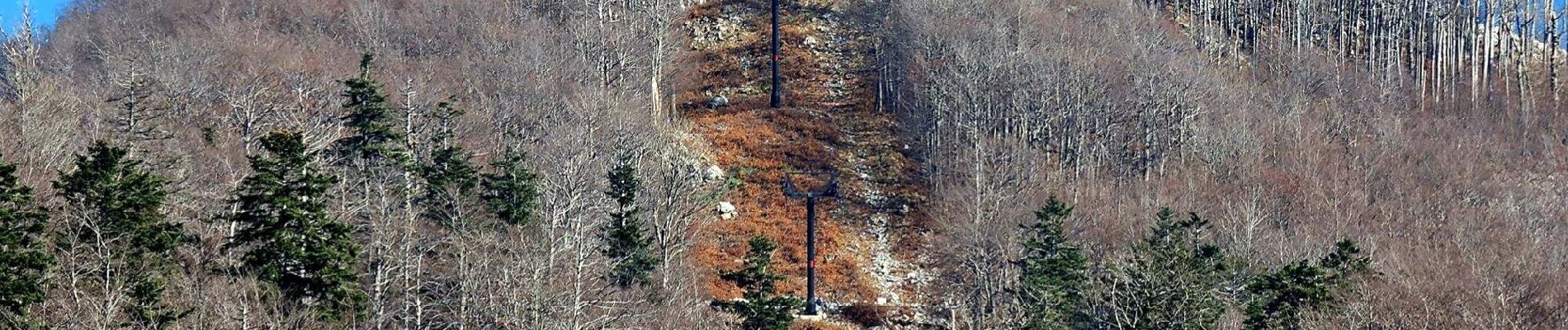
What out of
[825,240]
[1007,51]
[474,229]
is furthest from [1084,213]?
[474,229]

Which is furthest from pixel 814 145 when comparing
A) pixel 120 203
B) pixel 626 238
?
pixel 120 203

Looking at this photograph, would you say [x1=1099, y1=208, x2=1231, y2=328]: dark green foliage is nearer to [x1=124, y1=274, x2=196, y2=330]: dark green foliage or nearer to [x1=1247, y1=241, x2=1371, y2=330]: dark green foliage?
[x1=1247, y1=241, x2=1371, y2=330]: dark green foliage

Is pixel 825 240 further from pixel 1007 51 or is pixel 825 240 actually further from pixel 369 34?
pixel 369 34

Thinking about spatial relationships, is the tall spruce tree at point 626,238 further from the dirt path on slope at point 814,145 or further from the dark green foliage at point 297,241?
the dark green foliage at point 297,241

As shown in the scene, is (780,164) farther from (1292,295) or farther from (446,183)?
(1292,295)

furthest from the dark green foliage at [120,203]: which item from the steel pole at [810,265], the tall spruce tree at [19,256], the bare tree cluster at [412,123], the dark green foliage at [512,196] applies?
the steel pole at [810,265]
